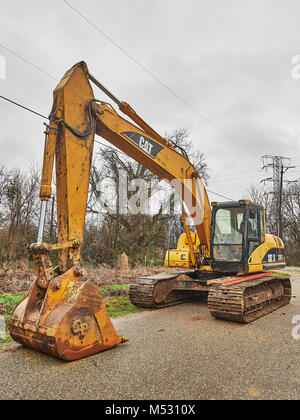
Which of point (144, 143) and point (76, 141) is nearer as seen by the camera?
point (76, 141)

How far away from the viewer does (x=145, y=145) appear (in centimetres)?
575

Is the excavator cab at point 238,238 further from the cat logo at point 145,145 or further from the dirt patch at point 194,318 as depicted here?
the cat logo at point 145,145

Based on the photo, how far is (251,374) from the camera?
11.4 feet

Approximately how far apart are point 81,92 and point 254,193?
39.9 metres

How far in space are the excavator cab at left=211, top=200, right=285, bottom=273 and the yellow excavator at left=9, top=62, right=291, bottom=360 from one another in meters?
0.02

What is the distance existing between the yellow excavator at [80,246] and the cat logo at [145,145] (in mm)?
18

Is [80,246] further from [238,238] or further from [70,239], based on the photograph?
[238,238]

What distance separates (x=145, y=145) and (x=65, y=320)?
342cm

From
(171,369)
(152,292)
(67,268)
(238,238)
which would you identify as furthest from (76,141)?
(238,238)

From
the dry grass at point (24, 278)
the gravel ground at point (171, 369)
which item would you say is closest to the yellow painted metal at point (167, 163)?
the gravel ground at point (171, 369)

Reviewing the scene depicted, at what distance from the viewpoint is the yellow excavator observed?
380 cm

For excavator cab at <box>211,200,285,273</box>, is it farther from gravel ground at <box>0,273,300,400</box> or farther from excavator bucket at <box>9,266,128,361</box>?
excavator bucket at <box>9,266,128,361</box>

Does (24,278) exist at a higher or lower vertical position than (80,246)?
lower
